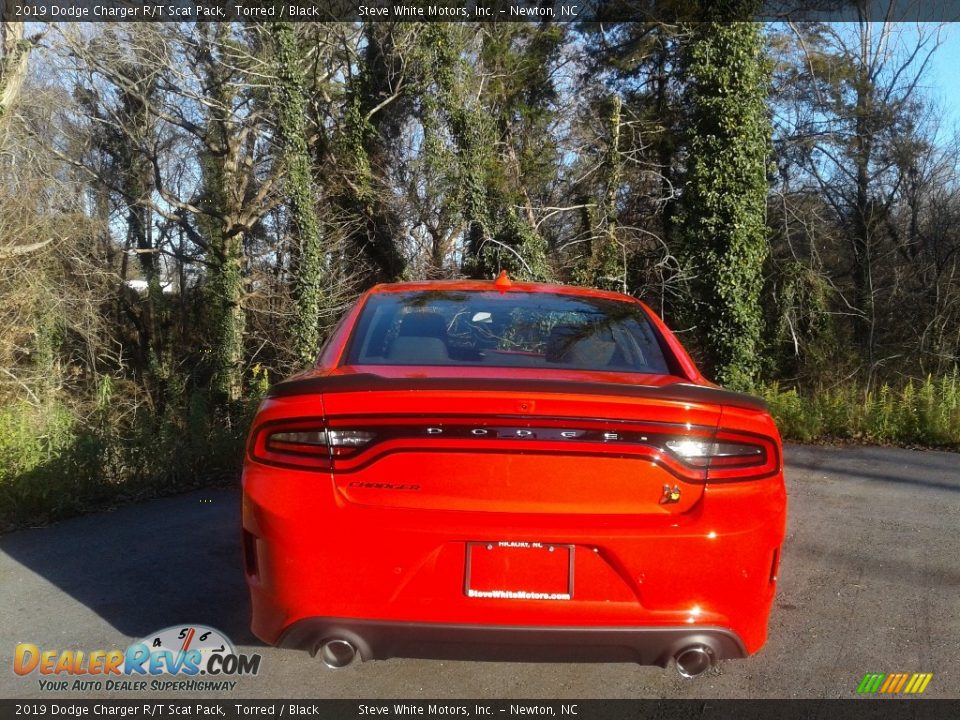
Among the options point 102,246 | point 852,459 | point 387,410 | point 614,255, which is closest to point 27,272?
point 102,246

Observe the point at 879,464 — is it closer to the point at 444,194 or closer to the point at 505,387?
the point at 505,387

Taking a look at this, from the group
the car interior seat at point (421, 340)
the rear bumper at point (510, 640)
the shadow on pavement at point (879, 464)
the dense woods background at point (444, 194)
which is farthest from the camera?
the dense woods background at point (444, 194)

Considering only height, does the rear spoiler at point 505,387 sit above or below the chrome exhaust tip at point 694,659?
above

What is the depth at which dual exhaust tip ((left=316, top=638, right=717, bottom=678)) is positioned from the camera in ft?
9.05

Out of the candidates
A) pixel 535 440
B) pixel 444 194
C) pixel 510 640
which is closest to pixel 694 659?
pixel 510 640

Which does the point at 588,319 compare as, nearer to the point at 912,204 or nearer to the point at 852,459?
the point at 852,459

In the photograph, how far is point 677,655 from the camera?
9.06 ft

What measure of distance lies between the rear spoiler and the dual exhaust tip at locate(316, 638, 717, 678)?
83 cm

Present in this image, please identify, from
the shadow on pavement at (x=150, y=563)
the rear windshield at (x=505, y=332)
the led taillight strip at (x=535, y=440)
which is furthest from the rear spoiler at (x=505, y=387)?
the shadow on pavement at (x=150, y=563)

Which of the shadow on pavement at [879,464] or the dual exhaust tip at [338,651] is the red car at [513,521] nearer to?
the dual exhaust tip at [338,651]

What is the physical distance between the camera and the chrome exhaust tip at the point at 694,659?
2754 mm

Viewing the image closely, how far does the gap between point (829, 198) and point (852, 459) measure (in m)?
16.7

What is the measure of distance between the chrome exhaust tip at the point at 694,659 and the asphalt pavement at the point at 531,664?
56cm
